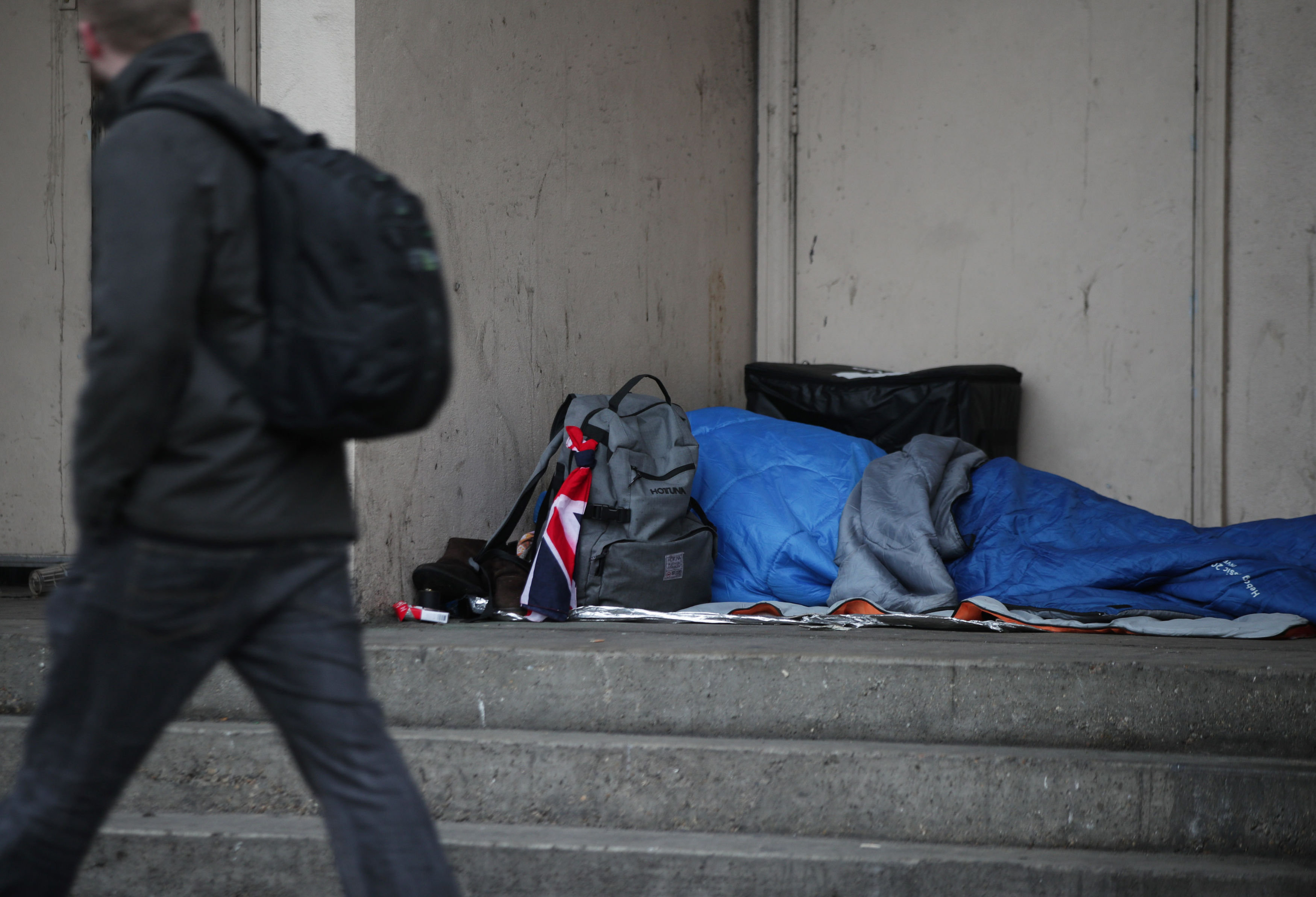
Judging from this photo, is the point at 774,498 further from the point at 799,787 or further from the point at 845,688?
the point at 799,787

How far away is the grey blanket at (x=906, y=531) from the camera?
3.55 metres

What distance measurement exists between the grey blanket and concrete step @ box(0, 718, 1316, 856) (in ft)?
3.34

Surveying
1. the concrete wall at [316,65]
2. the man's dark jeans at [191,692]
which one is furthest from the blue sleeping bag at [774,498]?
the man's dark jeans at [191,692]

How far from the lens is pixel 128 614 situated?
4.70 ft

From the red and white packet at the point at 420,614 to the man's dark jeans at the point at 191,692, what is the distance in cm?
179

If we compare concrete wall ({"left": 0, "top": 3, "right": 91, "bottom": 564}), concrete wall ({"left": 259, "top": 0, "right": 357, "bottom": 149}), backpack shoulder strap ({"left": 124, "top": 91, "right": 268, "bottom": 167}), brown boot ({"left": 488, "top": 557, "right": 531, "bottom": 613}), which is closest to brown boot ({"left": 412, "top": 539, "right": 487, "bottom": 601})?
brown boot ({"left": 488, "top": 557, "right": 531, "bottom": 613})

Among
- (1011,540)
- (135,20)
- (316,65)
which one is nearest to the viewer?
(135,20)

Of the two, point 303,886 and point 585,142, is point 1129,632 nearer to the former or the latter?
point 303,886

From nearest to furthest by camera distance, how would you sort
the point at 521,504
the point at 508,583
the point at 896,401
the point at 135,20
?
the point at 135,20, the point at 508,583, the point at 521,504, the point at 896,401

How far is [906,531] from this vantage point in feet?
12.0

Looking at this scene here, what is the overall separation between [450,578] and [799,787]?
130 cm

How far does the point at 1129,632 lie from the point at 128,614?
8.47 ft

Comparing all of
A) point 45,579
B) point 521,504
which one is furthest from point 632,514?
point 45,579

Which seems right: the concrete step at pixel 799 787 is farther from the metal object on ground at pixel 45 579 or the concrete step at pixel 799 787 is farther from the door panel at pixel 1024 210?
the door panel at pixel 1024 210
